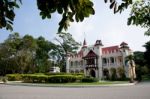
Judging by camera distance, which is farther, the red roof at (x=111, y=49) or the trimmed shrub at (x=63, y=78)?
the red roof at (x=111, y=49)

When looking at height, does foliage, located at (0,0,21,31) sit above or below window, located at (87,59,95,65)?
below

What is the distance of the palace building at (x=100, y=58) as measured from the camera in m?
51.8

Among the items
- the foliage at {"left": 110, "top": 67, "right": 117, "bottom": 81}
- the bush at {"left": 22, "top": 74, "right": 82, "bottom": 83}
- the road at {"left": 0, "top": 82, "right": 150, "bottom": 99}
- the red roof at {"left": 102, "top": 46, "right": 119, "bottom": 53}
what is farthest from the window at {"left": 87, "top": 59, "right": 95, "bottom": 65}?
the road at {"left": 0, "top": 82, "right": 150, "bottom": 99}

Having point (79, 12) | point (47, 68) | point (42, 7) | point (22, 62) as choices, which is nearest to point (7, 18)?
point (42, 7)

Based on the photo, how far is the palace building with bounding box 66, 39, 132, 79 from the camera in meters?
51.8

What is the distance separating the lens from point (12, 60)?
192 feet

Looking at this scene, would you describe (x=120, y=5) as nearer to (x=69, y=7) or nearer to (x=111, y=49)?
(x=69, y=7)

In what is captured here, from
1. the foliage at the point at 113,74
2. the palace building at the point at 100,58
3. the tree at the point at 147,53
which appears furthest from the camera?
the tree at the point at 147,53

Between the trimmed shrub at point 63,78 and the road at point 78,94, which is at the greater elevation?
the trimmed shrub at point 63,78

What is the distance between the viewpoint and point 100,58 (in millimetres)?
56125

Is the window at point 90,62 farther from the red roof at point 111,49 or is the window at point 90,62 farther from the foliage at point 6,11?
the foliage at point 6,11

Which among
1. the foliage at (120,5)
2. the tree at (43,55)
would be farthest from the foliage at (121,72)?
the foliage at (120,5)

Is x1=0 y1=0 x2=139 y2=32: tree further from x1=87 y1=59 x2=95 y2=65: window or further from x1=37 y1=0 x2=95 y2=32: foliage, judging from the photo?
x1=87 y1=59 x2=95 y2=65: window

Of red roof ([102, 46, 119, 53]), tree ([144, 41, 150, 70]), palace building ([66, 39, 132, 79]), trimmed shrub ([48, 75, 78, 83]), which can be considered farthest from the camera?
red roof ([102, 46, 119, 53])
